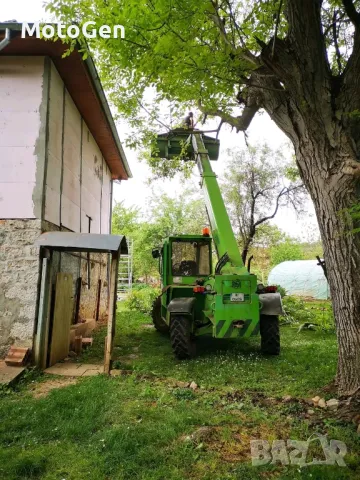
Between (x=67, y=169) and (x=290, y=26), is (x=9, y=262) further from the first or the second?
(x=290, y=26)

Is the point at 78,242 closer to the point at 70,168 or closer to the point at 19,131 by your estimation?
the point at 19,131

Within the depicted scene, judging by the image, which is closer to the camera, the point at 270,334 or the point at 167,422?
the point at 167,422

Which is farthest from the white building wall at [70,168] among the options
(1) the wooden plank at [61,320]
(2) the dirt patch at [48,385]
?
(2) the dirt patch at [48,385]

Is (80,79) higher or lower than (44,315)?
higher

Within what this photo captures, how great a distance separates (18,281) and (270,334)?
14.8 ft

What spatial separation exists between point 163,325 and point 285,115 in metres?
6.32

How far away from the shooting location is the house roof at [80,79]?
18.7 ft

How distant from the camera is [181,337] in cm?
614

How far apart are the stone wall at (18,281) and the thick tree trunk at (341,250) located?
14.3 feet

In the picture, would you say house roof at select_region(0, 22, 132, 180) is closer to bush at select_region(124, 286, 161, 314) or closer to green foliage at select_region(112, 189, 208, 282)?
bush at select_region(124, 286, 161, 314)

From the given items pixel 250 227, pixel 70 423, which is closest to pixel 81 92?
pixel 70 423

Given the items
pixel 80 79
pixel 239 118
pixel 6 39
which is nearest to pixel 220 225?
pixel 239 118

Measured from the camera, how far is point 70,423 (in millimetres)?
3514

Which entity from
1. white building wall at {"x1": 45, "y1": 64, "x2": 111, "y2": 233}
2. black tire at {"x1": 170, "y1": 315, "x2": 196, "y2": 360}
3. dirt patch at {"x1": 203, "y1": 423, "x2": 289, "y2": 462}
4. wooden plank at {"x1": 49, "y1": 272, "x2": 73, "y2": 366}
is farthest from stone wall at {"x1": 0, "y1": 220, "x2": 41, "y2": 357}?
dirt patch at {"x1": 203, "y1": 423, "x2": 289, "y2": 462}
